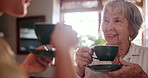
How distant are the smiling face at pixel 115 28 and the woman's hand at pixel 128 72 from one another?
34 cm

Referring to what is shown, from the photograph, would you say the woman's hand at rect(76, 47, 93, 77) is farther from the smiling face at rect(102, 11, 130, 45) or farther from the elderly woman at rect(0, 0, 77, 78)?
the elderly woman at rect(0, 0, 77, 78)

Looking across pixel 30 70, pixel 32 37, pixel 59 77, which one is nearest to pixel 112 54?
pixel 30 70

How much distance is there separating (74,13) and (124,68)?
3506 mm

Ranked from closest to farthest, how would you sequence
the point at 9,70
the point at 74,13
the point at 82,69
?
the point at 9,70 → the point at 82,69 → the point at 74,13

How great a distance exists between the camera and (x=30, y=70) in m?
0.89

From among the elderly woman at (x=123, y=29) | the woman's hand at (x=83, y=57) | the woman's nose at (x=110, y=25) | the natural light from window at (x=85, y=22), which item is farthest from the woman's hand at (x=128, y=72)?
the natural light from window at (x=85, y=22)

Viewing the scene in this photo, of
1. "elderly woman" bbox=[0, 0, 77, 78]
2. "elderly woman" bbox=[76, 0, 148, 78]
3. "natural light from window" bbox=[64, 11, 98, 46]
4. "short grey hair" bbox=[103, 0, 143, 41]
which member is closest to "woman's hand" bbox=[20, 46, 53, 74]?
"elderly woman" bbox=[0, 0, 77, 78]

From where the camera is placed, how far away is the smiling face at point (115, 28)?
56.9 inches

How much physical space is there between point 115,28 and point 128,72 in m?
0.43

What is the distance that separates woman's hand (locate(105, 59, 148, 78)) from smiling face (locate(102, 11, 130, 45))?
0.34 metres

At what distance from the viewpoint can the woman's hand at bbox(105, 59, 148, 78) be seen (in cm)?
103

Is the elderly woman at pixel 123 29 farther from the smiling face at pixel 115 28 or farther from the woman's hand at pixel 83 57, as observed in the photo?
the woman's hand at pixel 83 57

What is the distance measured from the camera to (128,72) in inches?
42.6

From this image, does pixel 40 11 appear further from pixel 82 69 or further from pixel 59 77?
pixel 59 77
